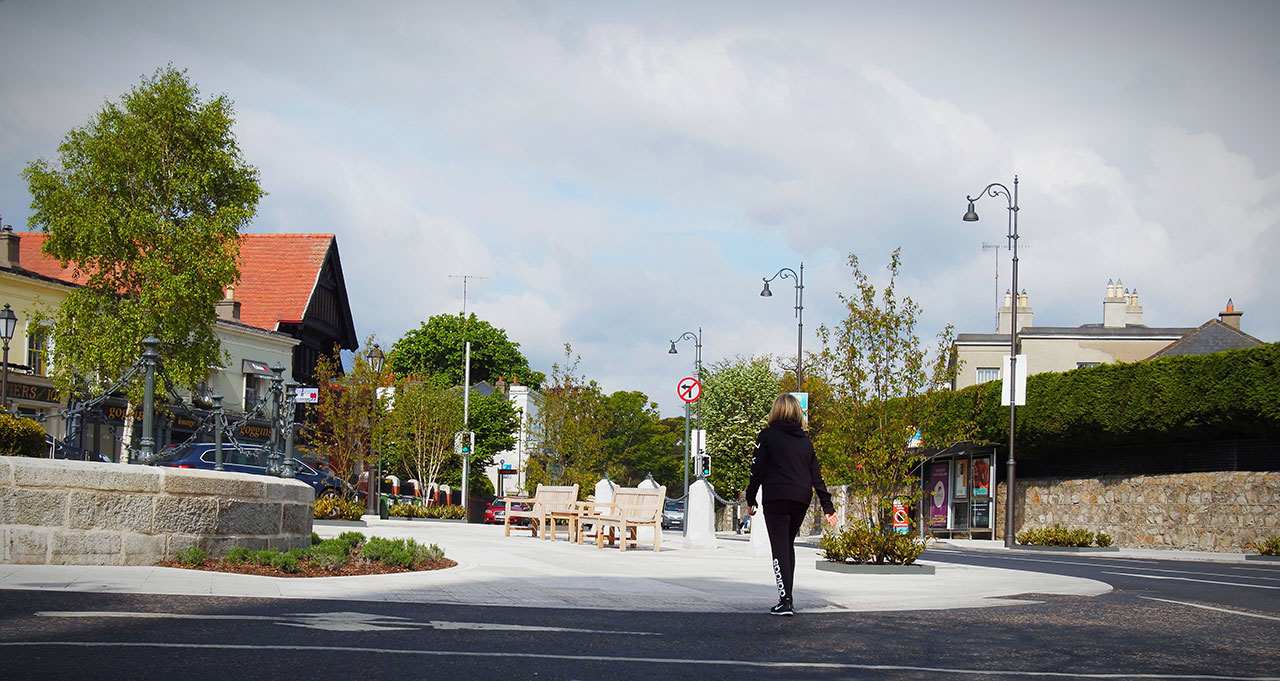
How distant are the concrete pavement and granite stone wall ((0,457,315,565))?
40 cm

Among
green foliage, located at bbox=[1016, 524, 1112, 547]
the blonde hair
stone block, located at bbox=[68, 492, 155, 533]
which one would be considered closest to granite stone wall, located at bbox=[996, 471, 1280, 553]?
green foliage, located at bbox=[1016, 524, 1112, 547]

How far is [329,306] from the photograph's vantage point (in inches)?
2375

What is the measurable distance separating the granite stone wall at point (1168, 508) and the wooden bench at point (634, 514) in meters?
16.5

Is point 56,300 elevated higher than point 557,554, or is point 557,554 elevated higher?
point 56,300

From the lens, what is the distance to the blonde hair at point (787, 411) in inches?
376

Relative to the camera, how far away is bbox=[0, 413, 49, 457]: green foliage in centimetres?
1385

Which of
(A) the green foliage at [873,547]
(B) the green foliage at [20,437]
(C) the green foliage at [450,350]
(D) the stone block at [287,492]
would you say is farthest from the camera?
(C) the green foliage at [450,350]

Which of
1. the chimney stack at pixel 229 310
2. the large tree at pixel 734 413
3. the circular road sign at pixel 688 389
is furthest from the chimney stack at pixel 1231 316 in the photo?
the chimney stack at pixel 229 310

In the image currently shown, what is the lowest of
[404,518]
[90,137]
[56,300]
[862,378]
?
[404,518]

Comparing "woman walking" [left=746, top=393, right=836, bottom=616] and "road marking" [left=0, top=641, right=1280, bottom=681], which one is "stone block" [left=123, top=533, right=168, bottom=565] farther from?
"woman walking" [left=746, top=393, right=836, bottom=616]

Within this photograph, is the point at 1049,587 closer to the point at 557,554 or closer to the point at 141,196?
the point at 557,554

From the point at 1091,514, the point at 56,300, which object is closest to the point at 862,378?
the point at 1091,514

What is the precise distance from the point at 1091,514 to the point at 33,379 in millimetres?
33639

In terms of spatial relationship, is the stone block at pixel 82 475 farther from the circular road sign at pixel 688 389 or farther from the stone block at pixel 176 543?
the circular road sign at pixel 688 389
